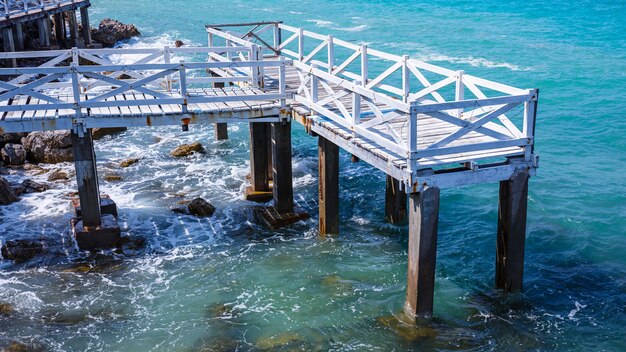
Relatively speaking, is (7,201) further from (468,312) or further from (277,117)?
(468,312)

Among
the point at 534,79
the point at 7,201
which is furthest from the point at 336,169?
the point at 534,79

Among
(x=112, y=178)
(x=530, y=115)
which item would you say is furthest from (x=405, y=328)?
(x=112, y=178)

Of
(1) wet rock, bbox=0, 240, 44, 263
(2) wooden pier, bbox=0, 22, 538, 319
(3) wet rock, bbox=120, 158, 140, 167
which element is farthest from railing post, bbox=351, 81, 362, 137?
(3) wet rock, bbox=120, 158, 140, 167

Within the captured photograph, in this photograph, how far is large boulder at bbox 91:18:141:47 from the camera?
4022cm

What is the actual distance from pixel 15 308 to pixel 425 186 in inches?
298

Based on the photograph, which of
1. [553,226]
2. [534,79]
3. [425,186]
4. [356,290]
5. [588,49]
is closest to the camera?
[425,186]

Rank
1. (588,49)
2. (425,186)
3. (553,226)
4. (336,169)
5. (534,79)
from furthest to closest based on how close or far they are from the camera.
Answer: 1. (588,49)
2. (534,79)
3. (553,226)
4. (336,169)
5. (425,186)

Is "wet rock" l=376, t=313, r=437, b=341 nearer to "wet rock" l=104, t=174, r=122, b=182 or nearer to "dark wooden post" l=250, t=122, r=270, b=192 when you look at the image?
"dark wooden post" l=250, t=122, r=270, b=192

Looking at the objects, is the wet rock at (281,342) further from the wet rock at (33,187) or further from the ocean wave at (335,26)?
the ocean wave at (335,26)

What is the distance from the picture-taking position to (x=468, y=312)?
1330 cm

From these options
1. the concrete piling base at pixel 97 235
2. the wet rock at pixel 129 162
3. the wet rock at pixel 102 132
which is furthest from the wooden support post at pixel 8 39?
the concrete piling base at pixel 97 235

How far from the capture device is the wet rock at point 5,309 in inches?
520

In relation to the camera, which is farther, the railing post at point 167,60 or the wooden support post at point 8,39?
the wooden support post at point 8,39

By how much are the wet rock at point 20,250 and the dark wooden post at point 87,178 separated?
3.67 ft
